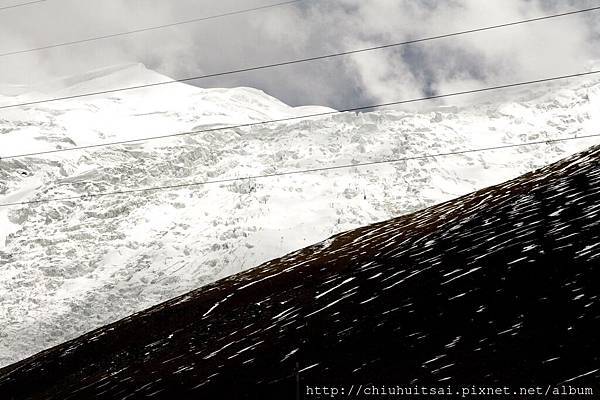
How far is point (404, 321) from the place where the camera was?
17656 millimetres

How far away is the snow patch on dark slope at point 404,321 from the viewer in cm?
1316

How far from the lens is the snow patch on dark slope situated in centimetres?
1316

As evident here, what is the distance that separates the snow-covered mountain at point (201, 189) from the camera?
77.4m

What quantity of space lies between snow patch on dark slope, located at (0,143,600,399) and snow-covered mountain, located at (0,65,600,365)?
1516 inches

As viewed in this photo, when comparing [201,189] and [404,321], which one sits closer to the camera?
[404,321]

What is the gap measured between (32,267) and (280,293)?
65.7m

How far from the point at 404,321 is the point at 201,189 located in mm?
92624

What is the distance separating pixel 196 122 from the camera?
15675cm

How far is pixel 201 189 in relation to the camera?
107875 mm

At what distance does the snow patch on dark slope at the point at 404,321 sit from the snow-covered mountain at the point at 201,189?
126ft

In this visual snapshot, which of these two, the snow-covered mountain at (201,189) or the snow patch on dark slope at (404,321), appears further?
the snow-covered mountain at (201,189)

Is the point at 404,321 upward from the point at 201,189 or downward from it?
upward

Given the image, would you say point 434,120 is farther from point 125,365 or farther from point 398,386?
point 398,386

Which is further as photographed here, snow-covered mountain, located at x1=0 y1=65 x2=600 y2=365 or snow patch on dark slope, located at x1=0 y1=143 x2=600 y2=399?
snow-covered mountain, located at x1=0 y1=65 x2=600 y2=365
